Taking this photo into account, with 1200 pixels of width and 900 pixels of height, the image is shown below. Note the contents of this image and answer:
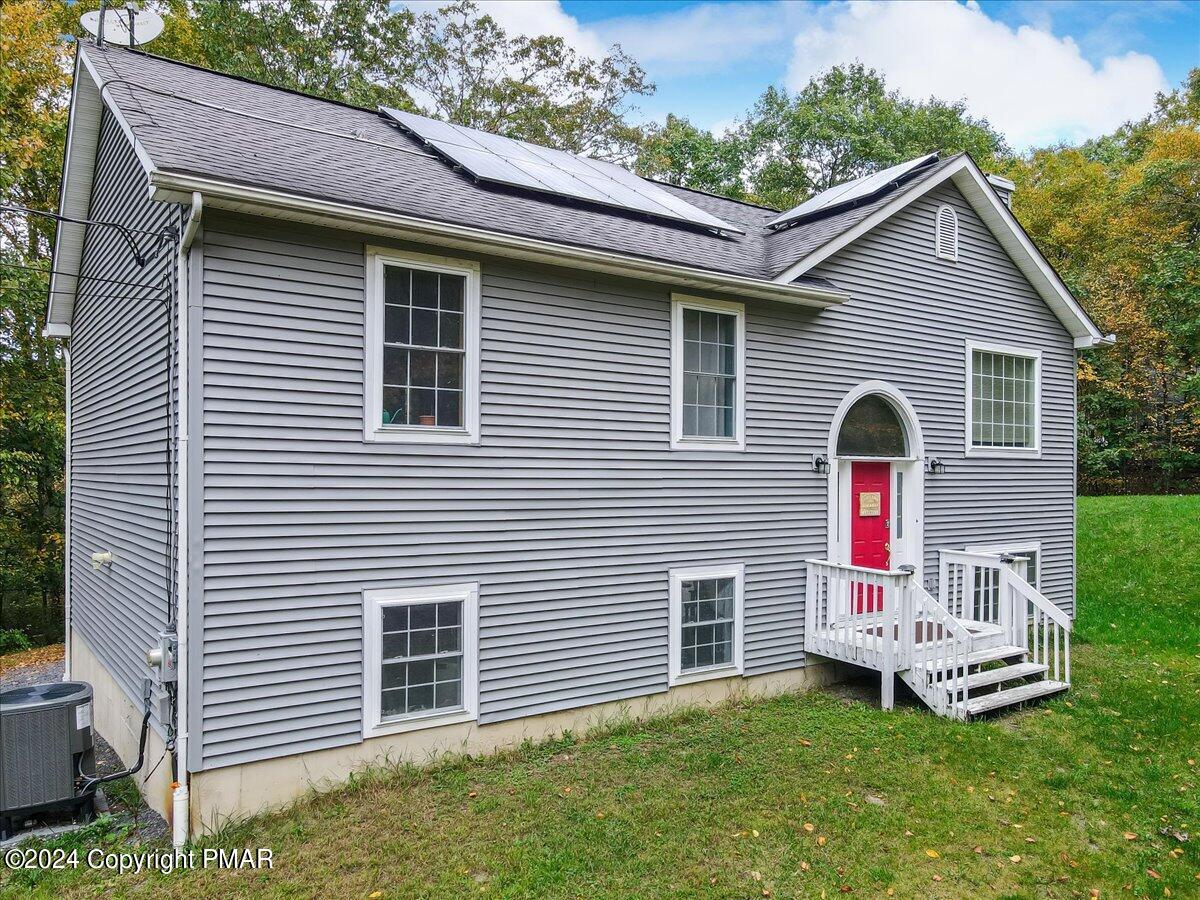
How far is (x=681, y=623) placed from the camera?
7070 millimetres

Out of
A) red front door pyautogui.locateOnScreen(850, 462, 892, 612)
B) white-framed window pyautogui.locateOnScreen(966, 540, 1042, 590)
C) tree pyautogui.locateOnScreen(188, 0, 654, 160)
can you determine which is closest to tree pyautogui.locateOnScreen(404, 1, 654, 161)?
tree pyautogui.locateOnScreen(188, 0, 654, 160)

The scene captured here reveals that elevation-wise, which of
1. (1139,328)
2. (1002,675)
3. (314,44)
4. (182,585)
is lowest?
(1002,675)

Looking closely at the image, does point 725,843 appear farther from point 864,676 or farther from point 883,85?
point 883,85

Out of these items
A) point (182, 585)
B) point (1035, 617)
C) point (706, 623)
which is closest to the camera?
point (182, 585)

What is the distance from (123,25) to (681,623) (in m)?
8.39

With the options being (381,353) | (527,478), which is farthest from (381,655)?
(381,353)

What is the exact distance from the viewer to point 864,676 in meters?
8.20

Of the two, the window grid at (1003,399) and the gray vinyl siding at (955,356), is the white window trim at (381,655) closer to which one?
the gray vinyl siding at (955,356)

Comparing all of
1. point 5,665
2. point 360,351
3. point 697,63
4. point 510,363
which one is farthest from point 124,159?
point 697,63

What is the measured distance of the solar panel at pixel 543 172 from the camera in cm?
746

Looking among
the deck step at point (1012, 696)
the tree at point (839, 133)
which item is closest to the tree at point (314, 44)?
the tree at point (839, 133)

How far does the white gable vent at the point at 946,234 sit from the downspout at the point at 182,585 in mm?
8299

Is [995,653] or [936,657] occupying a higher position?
[936,657]

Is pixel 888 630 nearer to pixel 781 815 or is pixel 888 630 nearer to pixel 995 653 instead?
pixel 995 653
